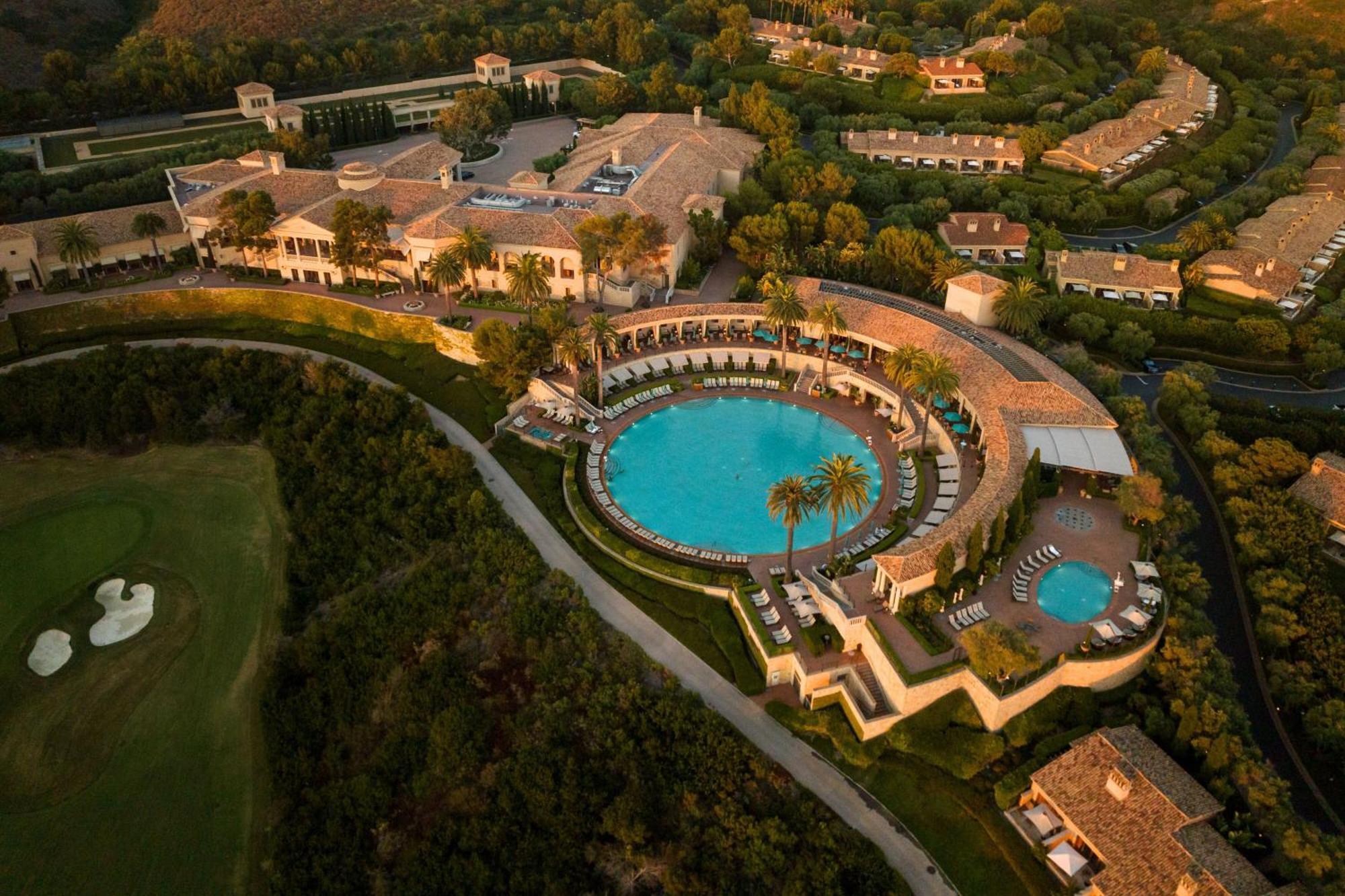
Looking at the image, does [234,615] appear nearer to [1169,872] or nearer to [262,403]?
[262,403]

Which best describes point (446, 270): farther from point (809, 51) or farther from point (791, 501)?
point (809, 51)

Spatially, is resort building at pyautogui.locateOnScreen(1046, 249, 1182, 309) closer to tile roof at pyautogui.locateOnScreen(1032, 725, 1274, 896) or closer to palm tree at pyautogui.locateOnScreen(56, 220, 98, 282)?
tile roof at pyautogui.locateOnScreen(1032, 725, 1274, 896)

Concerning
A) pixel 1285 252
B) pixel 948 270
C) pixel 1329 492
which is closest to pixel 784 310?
pixel 948 270

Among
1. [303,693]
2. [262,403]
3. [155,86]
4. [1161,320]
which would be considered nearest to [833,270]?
[1161,320]

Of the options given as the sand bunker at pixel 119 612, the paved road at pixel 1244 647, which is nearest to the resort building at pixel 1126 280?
the paved road at pixel 1244 647

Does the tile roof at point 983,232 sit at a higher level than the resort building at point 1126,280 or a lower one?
higher

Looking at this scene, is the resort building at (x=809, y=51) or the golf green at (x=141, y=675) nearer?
the golf green at (x=141, y=675)

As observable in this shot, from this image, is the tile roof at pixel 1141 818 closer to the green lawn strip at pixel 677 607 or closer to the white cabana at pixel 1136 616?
the white cabana at pixel 1136 616
